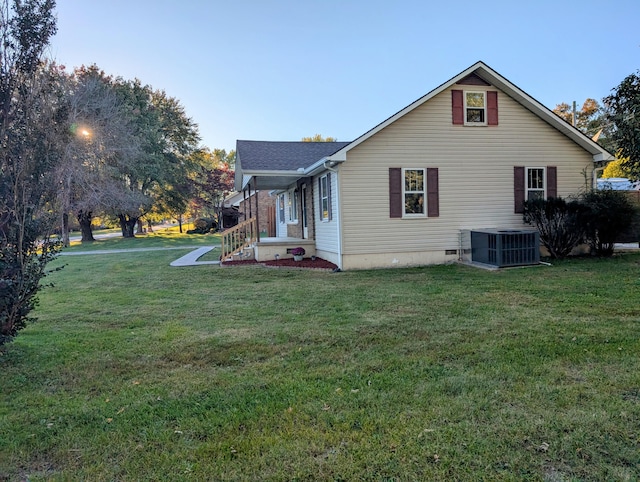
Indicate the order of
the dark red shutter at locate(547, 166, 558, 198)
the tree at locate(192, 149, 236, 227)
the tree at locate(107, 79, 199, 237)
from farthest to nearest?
the tree at locate(192, 149, 236, 227) < the tree at locate(107, 79, 199, 237) < the dark red shutter at locate(547, 166, 558, 198)

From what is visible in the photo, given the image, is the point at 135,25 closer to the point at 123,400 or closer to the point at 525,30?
the point at 123,400

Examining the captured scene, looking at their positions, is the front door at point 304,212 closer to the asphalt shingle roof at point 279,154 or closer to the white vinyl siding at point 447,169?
the asphalt shingle roof at point 279,154

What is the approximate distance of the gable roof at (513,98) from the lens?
10.1 metres

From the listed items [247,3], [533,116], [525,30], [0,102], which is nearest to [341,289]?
[0,102]

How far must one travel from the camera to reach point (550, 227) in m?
10.7

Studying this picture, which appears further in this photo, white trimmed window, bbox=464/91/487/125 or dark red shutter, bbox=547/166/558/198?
dark red shutter, bbox=547/166/558/198

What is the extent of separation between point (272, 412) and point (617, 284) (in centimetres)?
709

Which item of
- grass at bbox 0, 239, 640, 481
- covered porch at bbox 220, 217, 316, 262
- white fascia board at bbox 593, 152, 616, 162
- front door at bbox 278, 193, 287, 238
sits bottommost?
grass at bbox 0, 239, 640, 481

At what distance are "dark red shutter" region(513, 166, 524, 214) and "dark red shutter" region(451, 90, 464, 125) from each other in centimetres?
216

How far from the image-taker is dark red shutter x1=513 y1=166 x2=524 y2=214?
11.1 m

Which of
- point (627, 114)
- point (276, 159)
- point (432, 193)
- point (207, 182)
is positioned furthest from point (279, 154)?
point (207, 182)

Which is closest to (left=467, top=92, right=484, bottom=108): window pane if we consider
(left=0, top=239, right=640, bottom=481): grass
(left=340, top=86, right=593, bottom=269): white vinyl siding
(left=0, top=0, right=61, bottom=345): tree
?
(left=340, top=86, right=593, bottom=269): white vinyl siding

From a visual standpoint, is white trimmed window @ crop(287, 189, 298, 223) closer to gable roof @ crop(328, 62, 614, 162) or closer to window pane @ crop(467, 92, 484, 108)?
gable roof @ crop(328, 62, 614, 162)

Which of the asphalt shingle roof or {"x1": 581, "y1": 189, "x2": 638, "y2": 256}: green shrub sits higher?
the asphalt shingle roof
